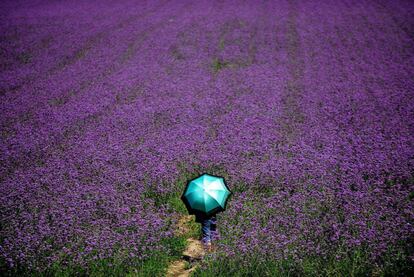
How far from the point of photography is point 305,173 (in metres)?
4.77

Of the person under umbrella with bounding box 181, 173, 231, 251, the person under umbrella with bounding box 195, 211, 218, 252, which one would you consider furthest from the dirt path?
the person under umbrella with bounding box 181, 173, 231, 251

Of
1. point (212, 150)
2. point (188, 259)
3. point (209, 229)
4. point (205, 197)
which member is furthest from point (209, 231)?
point (212, 150)

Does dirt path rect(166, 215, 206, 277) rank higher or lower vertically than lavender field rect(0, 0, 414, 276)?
lower

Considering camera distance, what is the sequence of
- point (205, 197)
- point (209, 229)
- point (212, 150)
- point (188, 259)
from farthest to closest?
point (212, 150) → point (188, 259) → point (209, 229) → point (205, 197)

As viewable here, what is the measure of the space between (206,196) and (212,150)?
2.10 meters

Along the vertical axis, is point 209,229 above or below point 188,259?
above

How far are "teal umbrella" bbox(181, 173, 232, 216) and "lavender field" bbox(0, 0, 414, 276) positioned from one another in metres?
0.59

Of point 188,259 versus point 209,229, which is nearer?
point 209,229

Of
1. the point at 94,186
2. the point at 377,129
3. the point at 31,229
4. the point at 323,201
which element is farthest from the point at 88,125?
the point at 377,129

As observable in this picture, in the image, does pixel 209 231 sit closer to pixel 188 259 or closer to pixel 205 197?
pixel 188 259

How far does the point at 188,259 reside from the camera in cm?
382

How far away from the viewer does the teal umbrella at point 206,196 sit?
328 centimetres

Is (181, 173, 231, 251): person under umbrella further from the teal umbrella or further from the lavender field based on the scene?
the lavender field

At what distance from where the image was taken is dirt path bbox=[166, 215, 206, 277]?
12.1ft
